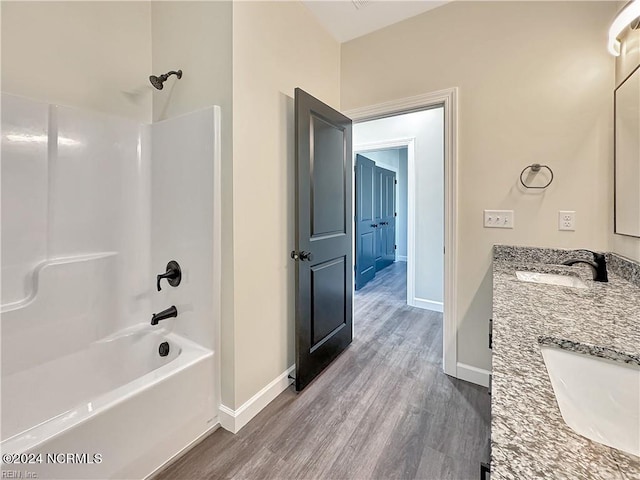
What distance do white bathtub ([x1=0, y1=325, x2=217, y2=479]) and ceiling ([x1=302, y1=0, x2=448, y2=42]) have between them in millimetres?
2492

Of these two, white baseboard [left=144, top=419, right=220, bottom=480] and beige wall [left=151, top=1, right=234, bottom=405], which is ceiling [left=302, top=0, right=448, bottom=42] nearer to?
beige wall [left=151, top=1, right=234, bottom=405]

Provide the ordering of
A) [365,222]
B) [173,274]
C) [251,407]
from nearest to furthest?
[251,407] < [173,274] < [365,222]

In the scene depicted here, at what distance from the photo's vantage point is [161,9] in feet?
6.18

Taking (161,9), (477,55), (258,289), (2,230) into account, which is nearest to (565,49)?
(477,55)

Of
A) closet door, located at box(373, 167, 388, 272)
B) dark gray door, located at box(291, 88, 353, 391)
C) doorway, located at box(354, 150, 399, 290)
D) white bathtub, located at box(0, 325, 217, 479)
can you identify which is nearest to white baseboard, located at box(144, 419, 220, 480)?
white bathtub, located at box(0, 325, 217, 479)

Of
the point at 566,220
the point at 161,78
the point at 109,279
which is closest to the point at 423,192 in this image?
the point at 566,220

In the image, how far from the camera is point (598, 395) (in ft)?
2.27

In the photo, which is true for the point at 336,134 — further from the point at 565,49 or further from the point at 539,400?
the point at 539,400

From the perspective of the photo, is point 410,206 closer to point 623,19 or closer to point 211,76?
point 623,19

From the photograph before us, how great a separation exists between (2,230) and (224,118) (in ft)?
3.99

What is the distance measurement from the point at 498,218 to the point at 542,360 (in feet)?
4.73

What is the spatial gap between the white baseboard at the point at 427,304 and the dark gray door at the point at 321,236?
140cm

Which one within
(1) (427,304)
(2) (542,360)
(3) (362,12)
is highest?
(3) (362,12)

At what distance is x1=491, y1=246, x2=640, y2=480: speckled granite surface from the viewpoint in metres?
0.41
